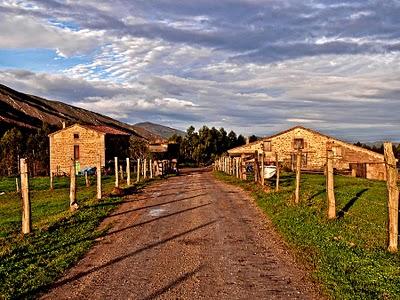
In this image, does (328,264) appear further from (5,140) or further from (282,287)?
(5,140)

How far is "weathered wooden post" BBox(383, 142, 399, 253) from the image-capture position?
945 cm

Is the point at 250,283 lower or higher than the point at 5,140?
lower

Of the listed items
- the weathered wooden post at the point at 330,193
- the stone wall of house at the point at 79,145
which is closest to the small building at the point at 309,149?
the stone wall of house at the point at 79,145

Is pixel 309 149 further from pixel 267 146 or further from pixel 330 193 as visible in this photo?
pixel 330 193

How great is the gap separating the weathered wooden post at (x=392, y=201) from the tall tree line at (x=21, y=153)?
5250 cm

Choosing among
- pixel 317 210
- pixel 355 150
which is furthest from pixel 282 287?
pixel 355 150

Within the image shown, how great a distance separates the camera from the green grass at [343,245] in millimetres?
7266

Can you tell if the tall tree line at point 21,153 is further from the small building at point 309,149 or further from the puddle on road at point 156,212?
the puddle on road at point 156,212

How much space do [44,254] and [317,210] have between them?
8.93 metres

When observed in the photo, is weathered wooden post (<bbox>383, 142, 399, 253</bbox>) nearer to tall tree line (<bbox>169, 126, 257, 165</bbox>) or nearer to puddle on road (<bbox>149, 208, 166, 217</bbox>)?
puddle on road (<bbox>149, 208, 166, 217</bbox>)

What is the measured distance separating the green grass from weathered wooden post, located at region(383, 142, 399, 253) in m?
0.29

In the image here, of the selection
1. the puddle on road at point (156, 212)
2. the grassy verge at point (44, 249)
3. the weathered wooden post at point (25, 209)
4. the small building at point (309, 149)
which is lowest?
the grassy verge at point (44, 249)

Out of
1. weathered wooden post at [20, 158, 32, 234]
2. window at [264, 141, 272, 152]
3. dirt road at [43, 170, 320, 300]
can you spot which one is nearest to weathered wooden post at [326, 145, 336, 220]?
dirt road at [43, 170, 320, 300]

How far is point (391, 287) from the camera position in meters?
7.19
